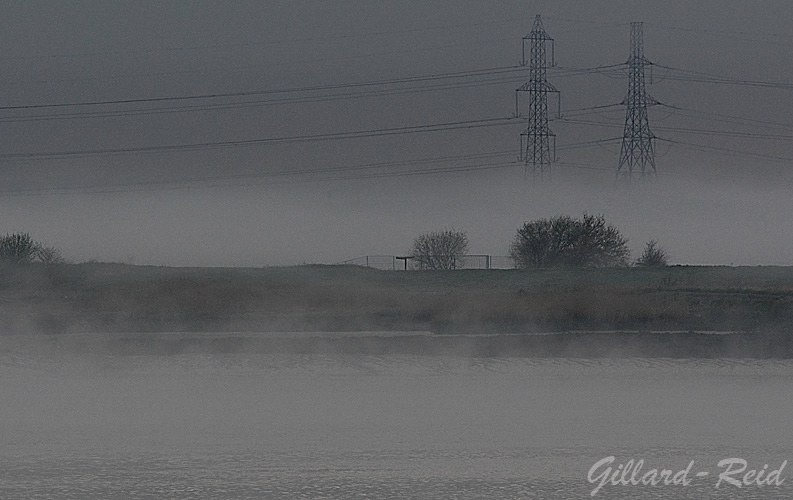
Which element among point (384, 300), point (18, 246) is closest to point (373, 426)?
point (384, 300)

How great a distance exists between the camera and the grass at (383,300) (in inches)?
1038

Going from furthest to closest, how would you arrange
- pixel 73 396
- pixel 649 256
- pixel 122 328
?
pixel 649 256
pixel 122 328
pixel 73 396

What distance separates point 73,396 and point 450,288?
55.8 ft

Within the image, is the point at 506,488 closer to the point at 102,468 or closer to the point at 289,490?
the point at 289,490

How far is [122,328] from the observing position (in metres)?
25.6

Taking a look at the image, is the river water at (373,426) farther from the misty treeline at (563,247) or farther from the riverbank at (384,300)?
the misty treeline at (563,247)

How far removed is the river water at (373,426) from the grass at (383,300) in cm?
483

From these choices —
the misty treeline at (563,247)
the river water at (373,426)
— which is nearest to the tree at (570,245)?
the misty treeline at (563,247)

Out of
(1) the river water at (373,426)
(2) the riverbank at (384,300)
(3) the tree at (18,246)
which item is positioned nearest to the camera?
(1) the river water at (373,426)

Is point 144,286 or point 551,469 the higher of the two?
point 144,286

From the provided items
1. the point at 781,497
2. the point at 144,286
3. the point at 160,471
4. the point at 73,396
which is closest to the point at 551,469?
the point at 781,497

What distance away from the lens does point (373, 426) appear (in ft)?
47.3

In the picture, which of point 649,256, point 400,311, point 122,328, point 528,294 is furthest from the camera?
point 649,256

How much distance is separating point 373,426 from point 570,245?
142 feet
